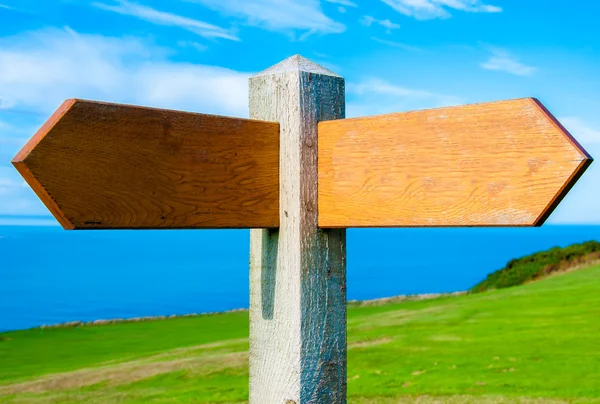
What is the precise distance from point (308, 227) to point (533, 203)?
633 millimetres

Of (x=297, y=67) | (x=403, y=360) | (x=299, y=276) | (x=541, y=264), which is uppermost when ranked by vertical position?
(x=541, y=264)

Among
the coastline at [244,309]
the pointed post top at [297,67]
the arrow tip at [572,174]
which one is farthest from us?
the coastline at [244,309]

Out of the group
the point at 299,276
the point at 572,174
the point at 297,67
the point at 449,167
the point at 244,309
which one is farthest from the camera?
the point at 244,309

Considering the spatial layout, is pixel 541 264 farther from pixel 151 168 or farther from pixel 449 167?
pixel 151 168

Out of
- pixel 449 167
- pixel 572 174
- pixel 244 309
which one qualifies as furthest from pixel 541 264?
pixel 572 174

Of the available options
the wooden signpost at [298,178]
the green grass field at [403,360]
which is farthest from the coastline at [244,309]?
the wooden signpost at [298,178]

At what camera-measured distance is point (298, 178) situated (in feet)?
5.95

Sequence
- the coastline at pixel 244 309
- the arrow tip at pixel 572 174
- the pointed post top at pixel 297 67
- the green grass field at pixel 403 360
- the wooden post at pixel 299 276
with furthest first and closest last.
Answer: the coastline at pixel 244 309
the green grass field at pixel 403 360
the pointed post top at pixel 297 67
the wooden post at pixel 299 276
the arrow tip at pixel 572 174

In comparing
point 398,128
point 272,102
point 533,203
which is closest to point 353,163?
point 398,128

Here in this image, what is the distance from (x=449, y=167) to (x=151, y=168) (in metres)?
0.71

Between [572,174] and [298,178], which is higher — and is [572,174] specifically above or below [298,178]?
below

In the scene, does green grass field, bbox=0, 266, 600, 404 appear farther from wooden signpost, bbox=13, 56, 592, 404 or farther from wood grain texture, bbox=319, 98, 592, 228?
wood grain texture, bbox=319, 98, 592, 228

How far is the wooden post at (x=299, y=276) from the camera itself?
1812 millimetres

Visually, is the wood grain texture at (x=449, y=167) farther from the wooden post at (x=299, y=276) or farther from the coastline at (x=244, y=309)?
the coastline at (x=244, y=309)
